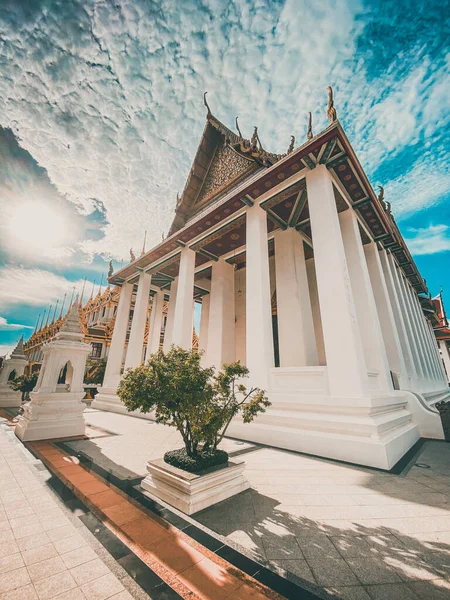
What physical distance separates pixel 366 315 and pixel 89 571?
6.77 m

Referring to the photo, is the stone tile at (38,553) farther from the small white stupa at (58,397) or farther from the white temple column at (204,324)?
the white temple column at (204,324)

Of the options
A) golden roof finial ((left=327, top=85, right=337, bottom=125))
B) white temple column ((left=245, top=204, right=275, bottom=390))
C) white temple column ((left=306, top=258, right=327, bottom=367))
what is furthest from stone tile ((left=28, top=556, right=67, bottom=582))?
white temple column ((left=306, top=258, right=327, bottom=367))

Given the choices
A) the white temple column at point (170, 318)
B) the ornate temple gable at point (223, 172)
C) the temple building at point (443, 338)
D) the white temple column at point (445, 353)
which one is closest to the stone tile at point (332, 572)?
the ornate temple gable at point (223, 172)

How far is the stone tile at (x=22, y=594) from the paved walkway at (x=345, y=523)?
120cm

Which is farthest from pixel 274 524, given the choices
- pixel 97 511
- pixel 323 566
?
pixel 97 511

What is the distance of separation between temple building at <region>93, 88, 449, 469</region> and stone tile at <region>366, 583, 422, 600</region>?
8.52 feet

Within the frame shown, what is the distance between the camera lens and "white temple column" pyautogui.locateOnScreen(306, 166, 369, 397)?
4.66 meters

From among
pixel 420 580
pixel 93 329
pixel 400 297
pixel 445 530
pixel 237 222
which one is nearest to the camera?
pixel 420 580

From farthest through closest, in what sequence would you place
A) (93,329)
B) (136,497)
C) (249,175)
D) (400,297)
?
(93,329), (400,297), (249,175), (136,497)

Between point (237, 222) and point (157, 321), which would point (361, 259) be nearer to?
point (237, 222)

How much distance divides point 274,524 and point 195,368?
1553 millimetres

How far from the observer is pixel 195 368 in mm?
2900

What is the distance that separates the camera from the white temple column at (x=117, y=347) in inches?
452

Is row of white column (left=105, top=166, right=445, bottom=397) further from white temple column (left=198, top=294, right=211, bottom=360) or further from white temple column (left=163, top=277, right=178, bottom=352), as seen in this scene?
white temple column (left=198, top=294, right=211, bottom=360)
